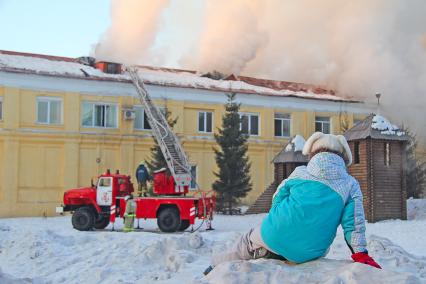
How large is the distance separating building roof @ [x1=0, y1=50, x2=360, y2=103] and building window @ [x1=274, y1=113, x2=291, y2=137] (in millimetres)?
1292

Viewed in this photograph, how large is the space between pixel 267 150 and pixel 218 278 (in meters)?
32.6

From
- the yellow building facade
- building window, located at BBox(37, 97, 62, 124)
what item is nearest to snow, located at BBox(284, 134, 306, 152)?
the yellow building facade

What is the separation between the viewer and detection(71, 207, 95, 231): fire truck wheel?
75.8 feet

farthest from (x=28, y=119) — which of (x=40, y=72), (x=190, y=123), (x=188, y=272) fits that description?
(x=188, y=272)

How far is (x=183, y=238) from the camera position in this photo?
44.6 ft

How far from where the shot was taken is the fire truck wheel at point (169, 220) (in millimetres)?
22438

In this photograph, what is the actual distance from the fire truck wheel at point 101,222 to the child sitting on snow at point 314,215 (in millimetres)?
18785

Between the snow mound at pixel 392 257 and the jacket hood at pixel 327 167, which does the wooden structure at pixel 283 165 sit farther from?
the jacket hood at pixel 327 167

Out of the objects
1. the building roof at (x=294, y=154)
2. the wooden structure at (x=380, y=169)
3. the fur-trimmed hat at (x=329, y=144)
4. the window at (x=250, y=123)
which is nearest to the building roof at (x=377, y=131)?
the wooden structure at (x=380, y=169)

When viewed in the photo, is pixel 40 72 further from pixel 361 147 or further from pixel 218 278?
pixel 218 278

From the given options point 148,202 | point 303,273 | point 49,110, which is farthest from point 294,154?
point 303,273

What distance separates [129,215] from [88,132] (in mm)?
11387

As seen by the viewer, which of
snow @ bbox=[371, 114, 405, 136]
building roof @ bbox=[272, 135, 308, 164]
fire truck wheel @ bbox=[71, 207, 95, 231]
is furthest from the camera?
building roof @ bbox=[272, 135, 308, 164]

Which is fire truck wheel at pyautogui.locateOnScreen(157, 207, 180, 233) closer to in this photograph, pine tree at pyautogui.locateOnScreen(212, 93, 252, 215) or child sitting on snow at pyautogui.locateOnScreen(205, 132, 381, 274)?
pine tree at pyautogui.locateOnScreen(212, 93, 252, 215)
